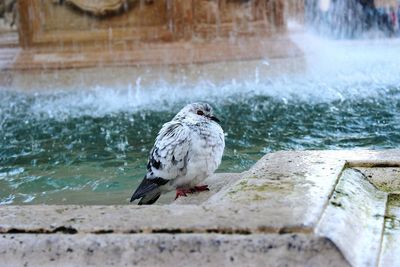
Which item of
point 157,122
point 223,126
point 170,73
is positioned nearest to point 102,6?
point 170,73

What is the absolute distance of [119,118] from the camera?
21.3 ft

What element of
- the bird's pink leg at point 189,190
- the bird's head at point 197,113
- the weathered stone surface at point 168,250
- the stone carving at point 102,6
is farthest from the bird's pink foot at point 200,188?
the stone carving at point 102,6

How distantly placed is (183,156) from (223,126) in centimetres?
302

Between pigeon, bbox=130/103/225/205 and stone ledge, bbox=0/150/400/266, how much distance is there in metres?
0.49

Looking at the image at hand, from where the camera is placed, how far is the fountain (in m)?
1.81

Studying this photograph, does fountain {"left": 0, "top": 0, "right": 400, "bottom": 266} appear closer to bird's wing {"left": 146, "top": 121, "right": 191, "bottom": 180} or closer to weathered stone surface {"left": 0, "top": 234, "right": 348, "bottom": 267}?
weathered stone surface {"left": 0, "top": 234, "right": 348, "bottom": 267}

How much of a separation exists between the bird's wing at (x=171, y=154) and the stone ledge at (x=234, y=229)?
517 millimetres

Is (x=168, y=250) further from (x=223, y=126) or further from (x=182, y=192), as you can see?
(x=223, y=126)

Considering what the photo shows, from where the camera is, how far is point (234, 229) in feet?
5.91

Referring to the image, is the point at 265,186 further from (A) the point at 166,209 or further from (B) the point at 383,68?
Result: (B) the point at 383,68

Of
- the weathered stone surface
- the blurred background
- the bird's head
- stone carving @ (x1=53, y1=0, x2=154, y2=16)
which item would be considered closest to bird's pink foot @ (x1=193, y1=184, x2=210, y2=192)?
the bird's head

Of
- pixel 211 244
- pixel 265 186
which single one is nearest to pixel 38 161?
pixel 265 186

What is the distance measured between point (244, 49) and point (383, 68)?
1768mm

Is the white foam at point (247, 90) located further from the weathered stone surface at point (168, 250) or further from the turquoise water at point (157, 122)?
the weathered stone surface at point (168, 250)
